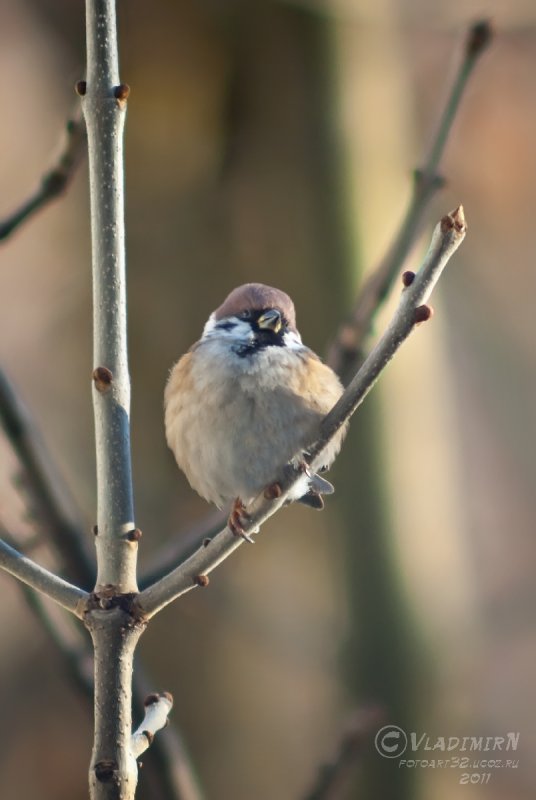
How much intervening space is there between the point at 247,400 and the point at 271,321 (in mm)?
332

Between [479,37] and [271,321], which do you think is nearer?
[479,37]

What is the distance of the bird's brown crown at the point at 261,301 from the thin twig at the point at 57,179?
86 centimetres

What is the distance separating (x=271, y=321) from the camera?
129 inches

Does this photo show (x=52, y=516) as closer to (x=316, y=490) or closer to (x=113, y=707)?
(x=316, y=490)

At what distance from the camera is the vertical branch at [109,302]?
1.93 meters

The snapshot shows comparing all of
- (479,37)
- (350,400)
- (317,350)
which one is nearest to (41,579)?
(350,400)

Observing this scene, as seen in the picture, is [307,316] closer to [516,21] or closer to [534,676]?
[516,21]

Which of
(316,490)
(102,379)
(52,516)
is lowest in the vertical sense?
(102,379)

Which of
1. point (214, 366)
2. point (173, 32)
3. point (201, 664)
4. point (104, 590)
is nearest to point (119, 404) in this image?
point (104, 590)

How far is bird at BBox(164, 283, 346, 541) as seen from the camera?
118 inches

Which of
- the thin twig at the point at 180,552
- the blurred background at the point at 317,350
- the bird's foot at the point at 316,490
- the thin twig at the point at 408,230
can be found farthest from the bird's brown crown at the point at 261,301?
the blurred background at the point at 317,350

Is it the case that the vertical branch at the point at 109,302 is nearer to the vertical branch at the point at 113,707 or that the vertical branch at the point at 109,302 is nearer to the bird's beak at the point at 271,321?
the vertical branch at the point at 113,707

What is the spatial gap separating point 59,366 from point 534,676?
4.62 meters

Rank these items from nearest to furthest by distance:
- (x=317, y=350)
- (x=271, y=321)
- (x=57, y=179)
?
(x=57, y=179)
(x=271, y=321)
(x=317, y=350)
